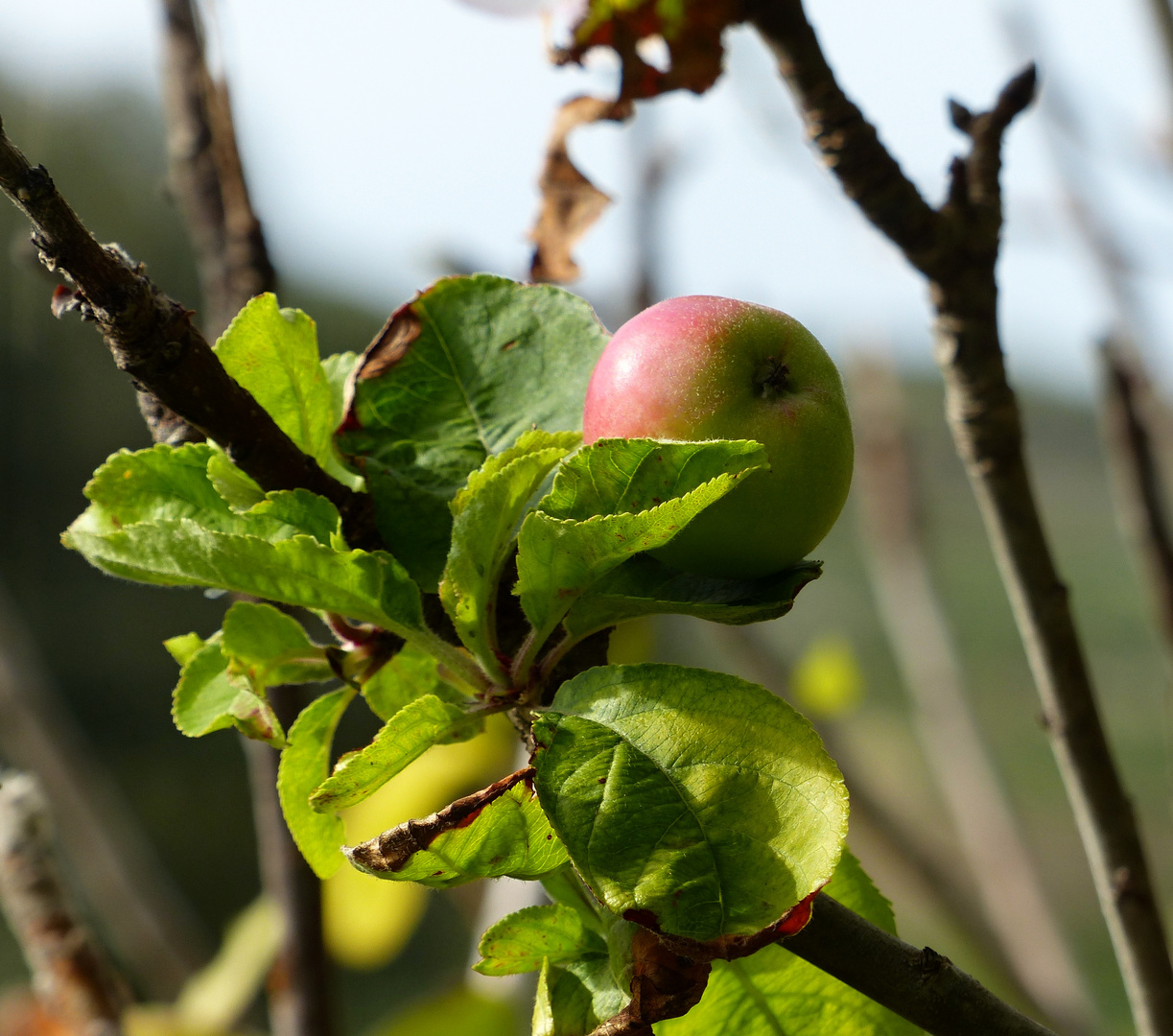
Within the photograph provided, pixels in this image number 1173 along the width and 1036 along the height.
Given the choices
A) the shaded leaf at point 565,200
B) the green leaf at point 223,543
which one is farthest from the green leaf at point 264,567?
the shaded leaf at point 565,200

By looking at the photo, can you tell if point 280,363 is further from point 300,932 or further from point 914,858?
point 914,858

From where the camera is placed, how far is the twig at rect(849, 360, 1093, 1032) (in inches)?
44.4

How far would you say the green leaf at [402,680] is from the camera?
32 centimetres

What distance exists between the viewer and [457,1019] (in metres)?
0.77

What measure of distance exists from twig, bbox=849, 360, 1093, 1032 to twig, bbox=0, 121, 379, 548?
100 cm

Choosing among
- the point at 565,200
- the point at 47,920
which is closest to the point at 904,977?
the point at 565,200

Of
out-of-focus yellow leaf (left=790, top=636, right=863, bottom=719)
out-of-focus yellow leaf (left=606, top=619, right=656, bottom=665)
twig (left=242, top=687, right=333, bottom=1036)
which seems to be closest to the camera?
twig (left=242, top=687, right=333, bottom=1036)

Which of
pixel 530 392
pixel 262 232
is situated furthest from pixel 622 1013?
pixel 262 232

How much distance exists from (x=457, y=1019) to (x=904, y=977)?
0.61 m

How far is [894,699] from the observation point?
6.01m

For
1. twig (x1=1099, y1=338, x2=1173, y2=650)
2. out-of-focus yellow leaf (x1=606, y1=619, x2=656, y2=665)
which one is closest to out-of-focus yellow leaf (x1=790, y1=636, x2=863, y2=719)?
out-of-focus yellow leaf (x1=606, y1=619, x2=656, y2=665)

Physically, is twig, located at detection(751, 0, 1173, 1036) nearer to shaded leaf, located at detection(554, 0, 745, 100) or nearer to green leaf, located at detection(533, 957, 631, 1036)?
shaded leaf, located at detection(554, 0, 745, 100)

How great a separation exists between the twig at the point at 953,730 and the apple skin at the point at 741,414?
92 cm

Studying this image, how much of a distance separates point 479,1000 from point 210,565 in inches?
25.3
